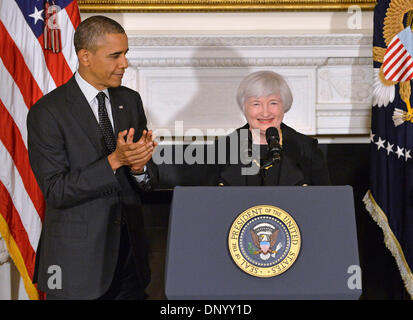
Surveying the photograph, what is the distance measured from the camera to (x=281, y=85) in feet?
8.33

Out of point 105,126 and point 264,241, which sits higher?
point 105,126

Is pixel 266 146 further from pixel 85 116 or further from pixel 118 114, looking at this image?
pixel 85 116

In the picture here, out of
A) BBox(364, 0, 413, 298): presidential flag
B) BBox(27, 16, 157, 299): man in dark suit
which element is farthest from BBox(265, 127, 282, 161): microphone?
BBox(364, 0, 413, 298): presidential flag

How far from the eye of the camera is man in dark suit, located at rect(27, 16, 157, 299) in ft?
7.30

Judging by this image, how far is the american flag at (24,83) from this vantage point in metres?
3.03

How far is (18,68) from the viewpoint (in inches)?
120

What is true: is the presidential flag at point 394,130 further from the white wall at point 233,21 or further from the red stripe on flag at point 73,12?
the red stripe on flag at point 73,12

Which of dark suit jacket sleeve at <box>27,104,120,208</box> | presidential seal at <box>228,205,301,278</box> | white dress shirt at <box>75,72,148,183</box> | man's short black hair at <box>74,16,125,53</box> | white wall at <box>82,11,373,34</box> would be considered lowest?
presidential seal at <box>228,205,301,278</box>

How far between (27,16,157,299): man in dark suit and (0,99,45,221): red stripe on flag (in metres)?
0.72

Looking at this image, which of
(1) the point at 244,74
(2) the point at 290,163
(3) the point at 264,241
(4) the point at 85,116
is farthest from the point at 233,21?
(3) the point at 264,241

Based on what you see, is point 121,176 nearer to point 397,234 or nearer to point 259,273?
point 259,273

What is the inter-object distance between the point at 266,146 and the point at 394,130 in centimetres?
95

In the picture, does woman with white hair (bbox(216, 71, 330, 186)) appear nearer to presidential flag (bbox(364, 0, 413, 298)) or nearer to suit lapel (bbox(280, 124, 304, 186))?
suit lapel (bbox(280, 124, 304, 186))

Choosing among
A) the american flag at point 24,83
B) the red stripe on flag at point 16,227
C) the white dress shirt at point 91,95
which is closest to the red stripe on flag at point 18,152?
the american flag at point 24,83
